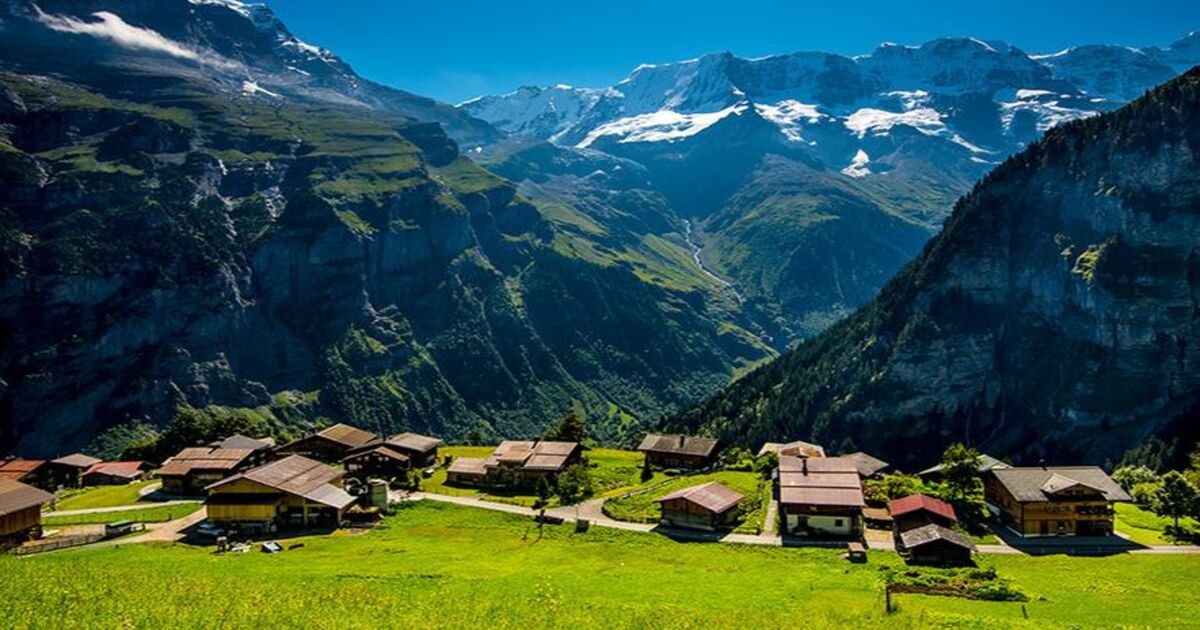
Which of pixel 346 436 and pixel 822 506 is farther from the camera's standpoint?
pixel 346 436

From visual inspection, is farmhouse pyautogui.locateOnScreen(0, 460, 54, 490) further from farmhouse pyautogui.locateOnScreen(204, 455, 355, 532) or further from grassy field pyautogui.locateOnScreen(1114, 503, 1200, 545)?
grassy field pyautogui.locateOnScreen(1114, 503, 1200, 545)

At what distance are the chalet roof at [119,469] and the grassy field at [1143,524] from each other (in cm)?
14386

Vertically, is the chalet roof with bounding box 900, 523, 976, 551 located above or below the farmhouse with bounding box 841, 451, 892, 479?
below

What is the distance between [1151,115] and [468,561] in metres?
214

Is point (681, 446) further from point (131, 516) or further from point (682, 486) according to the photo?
point (131, 516)

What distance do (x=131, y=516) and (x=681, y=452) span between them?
82.7 meters

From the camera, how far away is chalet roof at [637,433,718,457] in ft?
446

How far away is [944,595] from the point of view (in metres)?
59.6

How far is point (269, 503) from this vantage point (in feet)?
275

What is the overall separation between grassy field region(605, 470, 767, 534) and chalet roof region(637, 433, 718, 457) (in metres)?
13.3

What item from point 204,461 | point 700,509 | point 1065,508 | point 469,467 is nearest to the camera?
point 700,509

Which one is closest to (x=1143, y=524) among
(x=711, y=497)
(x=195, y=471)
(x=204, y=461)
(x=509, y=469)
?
(x=711, y=497)

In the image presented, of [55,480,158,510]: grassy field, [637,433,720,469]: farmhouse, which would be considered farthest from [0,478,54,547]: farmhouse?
[637,433,720,469]: farmhouse

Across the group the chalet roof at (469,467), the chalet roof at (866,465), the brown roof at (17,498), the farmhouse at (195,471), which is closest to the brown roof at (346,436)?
the farmhouse at (195,471)
